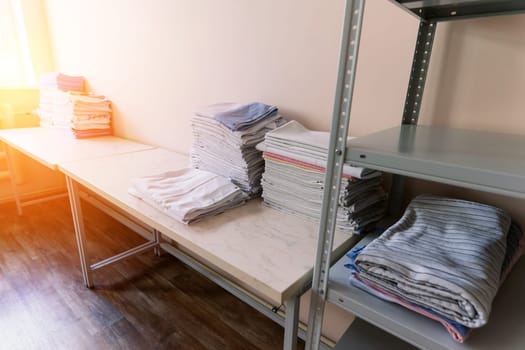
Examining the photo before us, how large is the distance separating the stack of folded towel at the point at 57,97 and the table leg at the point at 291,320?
2236mm

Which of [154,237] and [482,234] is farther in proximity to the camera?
[154,237]

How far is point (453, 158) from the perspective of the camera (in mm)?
582

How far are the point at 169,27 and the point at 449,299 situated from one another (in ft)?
5.89

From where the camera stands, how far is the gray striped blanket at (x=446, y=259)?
566 mm

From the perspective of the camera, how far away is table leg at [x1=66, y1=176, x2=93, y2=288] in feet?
5.39

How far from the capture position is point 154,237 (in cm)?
222

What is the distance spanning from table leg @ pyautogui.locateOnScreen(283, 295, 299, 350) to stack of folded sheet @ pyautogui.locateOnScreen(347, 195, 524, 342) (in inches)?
6.2

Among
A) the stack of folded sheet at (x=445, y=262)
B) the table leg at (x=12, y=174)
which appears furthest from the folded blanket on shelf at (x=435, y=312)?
the table leg at (x=12, y=174)

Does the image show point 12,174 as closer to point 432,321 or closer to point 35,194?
point 35,194

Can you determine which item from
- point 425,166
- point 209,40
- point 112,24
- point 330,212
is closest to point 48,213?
point 112,24

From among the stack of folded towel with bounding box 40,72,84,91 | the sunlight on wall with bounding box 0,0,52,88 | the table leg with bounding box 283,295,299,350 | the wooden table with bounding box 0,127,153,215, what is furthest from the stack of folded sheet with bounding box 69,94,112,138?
the table leg with bounding box 283,295,299,350

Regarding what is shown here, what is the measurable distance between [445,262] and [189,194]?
0.81m

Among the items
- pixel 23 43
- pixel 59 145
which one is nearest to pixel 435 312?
pixel 59 145

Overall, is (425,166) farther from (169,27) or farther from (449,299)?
(169,27)
